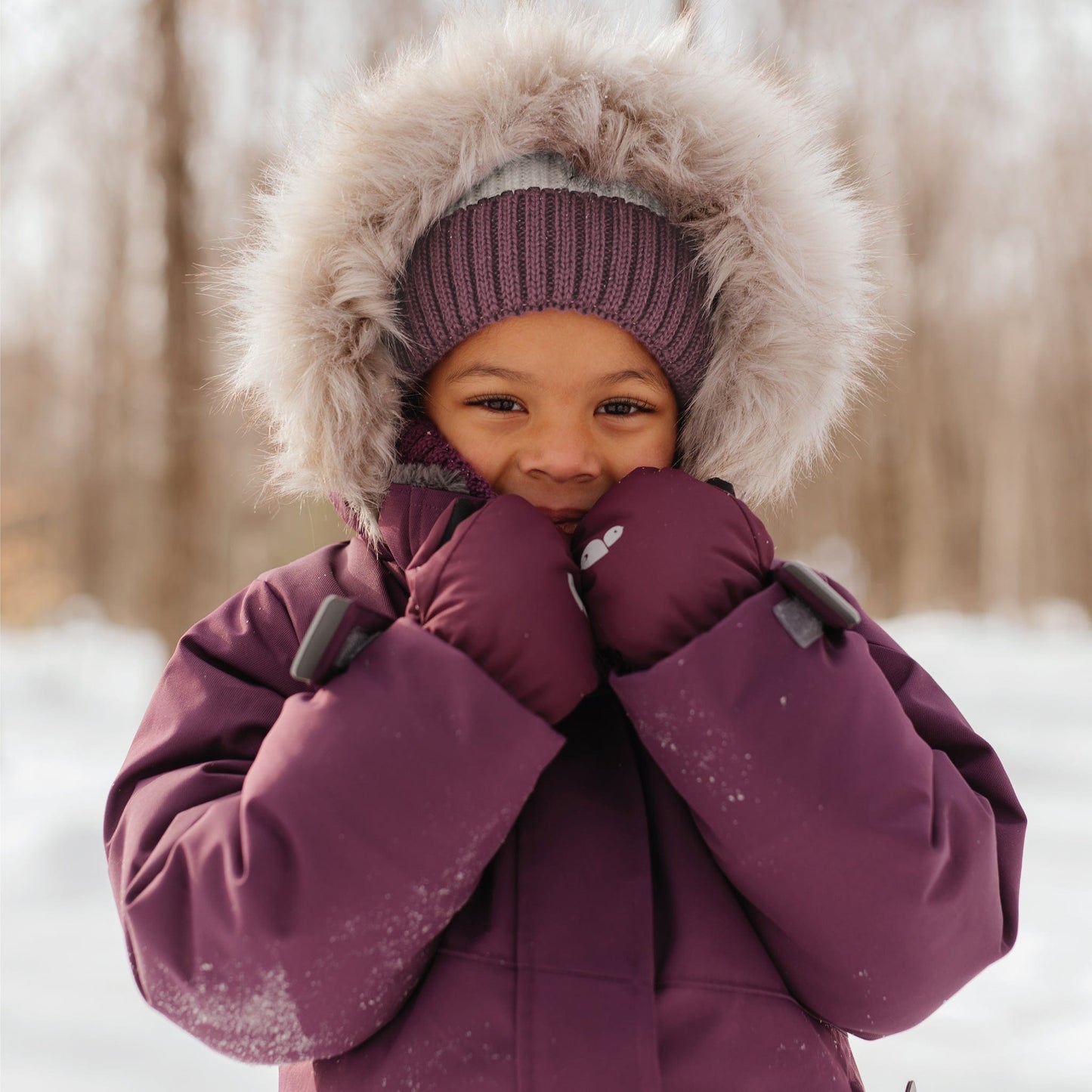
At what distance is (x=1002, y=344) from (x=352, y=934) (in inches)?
395

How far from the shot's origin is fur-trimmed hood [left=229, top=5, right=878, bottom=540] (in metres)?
1.28

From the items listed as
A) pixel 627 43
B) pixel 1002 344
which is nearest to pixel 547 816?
pixel 627 43

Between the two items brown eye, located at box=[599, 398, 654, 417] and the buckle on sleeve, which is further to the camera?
brown eye, located at box=[599, 398, 654, 417]

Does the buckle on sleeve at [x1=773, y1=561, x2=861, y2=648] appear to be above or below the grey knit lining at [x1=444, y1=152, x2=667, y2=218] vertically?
below

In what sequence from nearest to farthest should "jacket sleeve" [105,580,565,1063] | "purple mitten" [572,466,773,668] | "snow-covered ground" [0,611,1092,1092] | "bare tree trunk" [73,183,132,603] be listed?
"jacket sleeve" [105,580,565,1063]
"purple mitten" [572,466,773,668]
"snow-covered ground" [0,611,1092,1092]
"bare tree trunk" [73,183,132,603]

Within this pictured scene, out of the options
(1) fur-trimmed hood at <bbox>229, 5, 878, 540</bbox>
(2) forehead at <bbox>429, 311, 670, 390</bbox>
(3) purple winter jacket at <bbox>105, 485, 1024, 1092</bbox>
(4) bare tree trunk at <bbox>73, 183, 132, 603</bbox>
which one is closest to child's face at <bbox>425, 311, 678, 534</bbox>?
(2) forehead at <bbox>429, 311, 670, 390</bbox>

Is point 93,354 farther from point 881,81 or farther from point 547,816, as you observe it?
point 547,816

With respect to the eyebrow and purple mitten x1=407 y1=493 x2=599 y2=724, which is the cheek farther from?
purple mitten x1=407 y1=493 x2=599 y2=724

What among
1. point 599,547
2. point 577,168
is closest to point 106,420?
point 577,168

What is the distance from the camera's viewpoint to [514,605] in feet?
3.20

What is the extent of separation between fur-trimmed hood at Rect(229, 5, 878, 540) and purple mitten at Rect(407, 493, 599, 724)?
0.29 meters

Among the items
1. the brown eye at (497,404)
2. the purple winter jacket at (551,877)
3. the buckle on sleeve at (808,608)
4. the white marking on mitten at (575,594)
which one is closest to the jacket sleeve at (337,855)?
the purple winter jacket at (551,877)

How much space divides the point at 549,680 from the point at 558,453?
0.33m

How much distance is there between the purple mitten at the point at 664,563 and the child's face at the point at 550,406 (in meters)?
0.12
